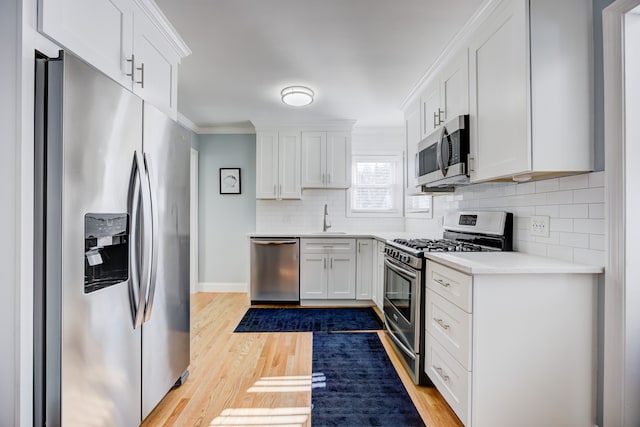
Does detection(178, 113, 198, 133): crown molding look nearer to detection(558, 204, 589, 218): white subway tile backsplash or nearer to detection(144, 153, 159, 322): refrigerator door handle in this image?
detection(144, 153, 159, 322): refrigerator door handle

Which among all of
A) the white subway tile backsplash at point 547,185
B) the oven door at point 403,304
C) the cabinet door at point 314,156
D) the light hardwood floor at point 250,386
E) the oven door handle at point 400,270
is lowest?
the light hardwood floor at point 250,386

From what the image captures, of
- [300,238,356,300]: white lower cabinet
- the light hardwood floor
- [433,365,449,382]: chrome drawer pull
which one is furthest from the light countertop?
[300,238,356,300]: white lower cabinet

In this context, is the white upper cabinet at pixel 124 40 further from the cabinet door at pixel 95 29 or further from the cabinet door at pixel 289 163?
the cabinet door at pixel 289 163

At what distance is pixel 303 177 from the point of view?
431 cm

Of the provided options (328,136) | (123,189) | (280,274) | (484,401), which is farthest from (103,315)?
(328,136)

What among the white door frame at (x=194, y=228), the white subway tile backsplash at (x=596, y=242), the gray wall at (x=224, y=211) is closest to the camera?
the white subway tile backsplash at (x=596, y=242)

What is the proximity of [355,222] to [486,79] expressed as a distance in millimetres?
2945

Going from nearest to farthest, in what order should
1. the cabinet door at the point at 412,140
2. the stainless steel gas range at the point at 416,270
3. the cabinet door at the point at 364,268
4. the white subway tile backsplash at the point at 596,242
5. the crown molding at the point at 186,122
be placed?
the white subway tile backsplash at the point at 596,242 < the stainless steel gas range at the point at 416,270 < the cabinet door at the point at 412,140 < the cabinet door at the point at 364,268 < the crown molding at the point at 186,122

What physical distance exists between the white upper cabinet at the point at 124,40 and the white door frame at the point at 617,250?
226cm

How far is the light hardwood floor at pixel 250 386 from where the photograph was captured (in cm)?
179

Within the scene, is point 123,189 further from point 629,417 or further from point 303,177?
point 303,177

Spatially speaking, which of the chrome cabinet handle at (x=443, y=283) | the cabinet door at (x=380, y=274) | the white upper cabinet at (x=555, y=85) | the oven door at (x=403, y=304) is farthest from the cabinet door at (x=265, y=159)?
the white upper cabinet at (x=555, y=85)

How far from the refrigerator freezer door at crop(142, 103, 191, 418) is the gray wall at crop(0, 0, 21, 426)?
552mm

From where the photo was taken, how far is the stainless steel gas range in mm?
2113
